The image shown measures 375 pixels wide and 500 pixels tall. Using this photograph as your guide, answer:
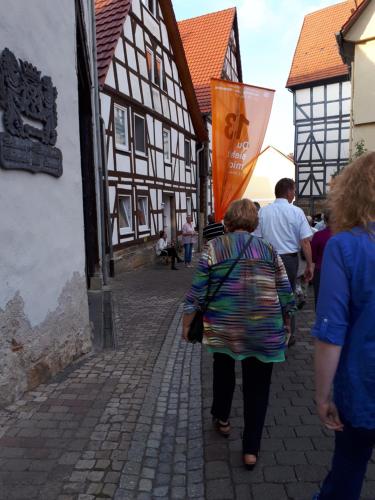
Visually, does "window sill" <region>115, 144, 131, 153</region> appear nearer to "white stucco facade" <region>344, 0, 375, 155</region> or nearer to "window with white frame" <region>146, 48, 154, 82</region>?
"window with white frame" <region>146, 48, 154, 82</region>

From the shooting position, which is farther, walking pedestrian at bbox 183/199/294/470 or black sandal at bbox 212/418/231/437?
black sandal at bbox 212/418/231/437

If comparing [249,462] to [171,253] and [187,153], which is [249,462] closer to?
[171,253]

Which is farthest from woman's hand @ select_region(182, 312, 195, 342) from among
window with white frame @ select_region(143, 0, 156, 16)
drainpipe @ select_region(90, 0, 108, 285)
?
window with white frame @ select_region(143, 0, 156, 16)

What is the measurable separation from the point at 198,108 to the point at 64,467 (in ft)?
55.7

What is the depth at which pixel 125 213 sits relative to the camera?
Result: 41.2ft

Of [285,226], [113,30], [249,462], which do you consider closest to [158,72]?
[113,30]

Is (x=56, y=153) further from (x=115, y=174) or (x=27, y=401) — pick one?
(x=115, y=174)

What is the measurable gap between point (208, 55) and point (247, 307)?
2178 centimetres

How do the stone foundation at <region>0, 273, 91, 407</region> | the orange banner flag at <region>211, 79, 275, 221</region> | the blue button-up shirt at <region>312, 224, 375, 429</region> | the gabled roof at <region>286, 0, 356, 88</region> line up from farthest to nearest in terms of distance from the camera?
the gabled roof at <region>286, 0, 356, 88</region> < the orange banner flag at <region>211, 79, 275, 221</region> < the stone foundation at <region>0, 273, 91, 407</region> < the blue button-up shirt at <region>312, 224, 375, 429</region>

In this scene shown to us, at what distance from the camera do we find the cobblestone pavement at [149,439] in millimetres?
2500

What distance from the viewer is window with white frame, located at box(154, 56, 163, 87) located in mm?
14422

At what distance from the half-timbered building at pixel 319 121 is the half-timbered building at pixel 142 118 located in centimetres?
824

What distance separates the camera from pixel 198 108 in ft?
59.1

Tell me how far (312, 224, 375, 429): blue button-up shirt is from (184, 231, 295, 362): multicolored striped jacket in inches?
37.9
